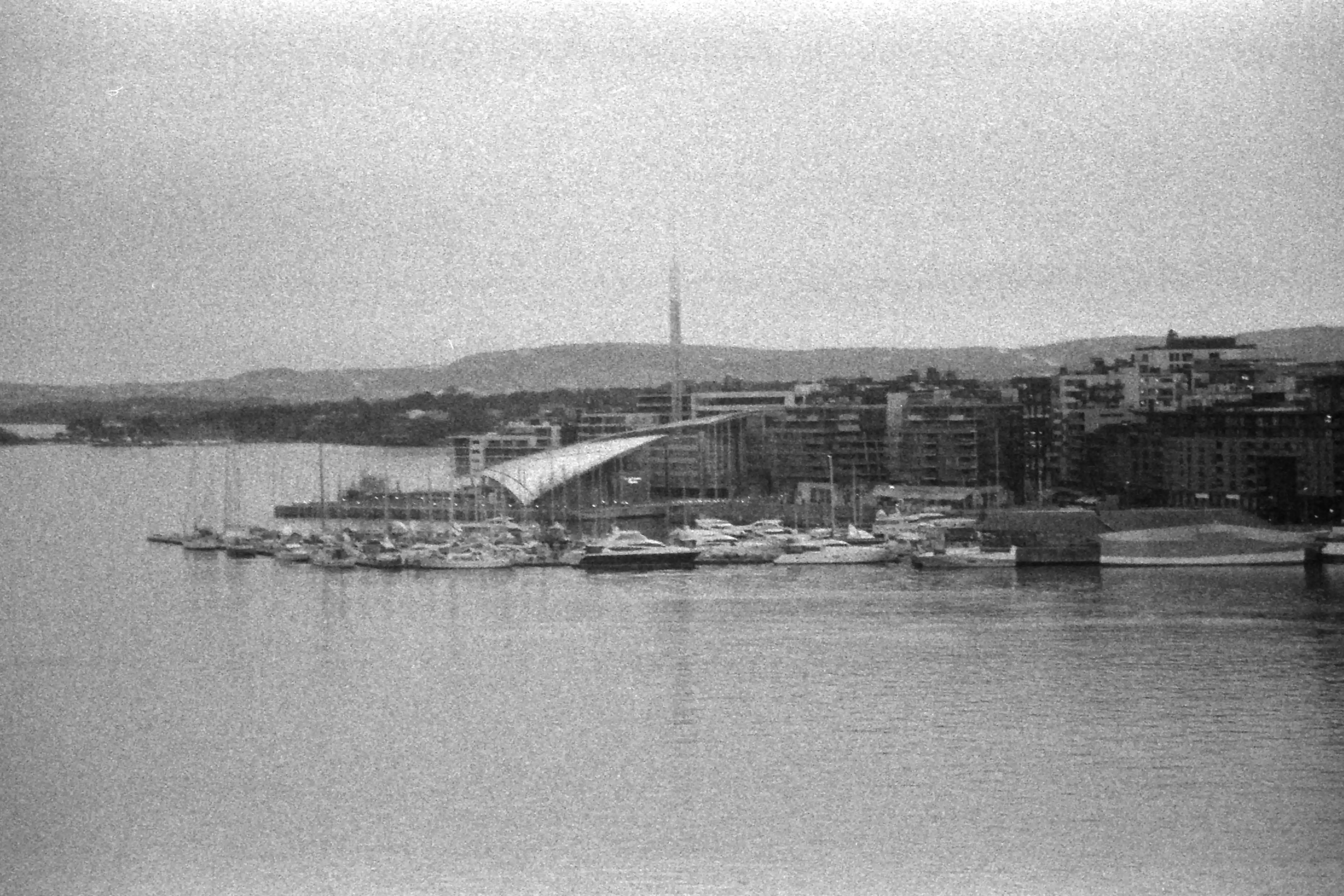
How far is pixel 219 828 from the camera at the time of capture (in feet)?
18.5

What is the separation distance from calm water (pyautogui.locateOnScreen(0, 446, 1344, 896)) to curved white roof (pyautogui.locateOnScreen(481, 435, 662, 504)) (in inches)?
243

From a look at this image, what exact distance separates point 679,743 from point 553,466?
11393 millimetres

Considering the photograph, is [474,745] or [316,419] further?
[316,419]

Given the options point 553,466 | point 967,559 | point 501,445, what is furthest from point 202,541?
point 501,445

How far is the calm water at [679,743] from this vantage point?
5262 mm

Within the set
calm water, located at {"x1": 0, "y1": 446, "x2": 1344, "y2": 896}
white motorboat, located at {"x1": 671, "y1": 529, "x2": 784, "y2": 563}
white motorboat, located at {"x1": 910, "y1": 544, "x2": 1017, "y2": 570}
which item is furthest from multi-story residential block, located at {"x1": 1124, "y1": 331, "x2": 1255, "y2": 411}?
calm water, located at {"x1": 0, "y1": 446, "x2": 1344, "y2": 896}

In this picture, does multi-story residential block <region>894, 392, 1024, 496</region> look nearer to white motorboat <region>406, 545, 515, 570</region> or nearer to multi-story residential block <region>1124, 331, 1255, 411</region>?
multi-story residential block <region>1124, 331, 1255, 411</region>

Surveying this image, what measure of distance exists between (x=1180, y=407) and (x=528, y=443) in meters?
6.73

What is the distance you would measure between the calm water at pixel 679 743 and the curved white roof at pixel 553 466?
618 centimetres

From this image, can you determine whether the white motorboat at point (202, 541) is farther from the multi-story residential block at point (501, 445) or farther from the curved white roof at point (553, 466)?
the multi-story residential block at point (501, 445)

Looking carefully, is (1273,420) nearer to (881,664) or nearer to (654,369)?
(881,664)

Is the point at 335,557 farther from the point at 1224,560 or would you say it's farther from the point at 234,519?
the point at 1224,560

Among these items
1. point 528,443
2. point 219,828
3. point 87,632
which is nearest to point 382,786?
point 219,828

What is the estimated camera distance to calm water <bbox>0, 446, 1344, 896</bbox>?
17.3 ft
